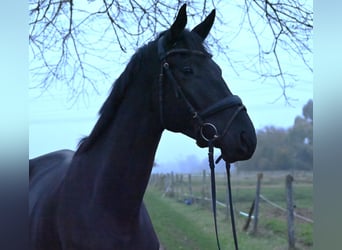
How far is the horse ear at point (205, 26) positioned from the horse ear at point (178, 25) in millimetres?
91

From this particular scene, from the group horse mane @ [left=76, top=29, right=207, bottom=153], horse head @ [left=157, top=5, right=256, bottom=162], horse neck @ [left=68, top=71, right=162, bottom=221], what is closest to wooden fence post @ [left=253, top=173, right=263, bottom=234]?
horse head @ [left=157, top=5, right=256, bottom=162]

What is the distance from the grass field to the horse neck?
13cm

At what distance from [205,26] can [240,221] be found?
2.64ft

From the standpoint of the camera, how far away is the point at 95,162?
6.27 ft

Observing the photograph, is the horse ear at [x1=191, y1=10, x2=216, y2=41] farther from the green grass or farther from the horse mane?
the green grass

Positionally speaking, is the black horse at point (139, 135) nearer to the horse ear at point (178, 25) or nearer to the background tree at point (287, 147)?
the horse ear at point (178, 25)

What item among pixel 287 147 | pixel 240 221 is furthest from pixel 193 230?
pixel 287 147

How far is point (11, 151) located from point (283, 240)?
1.17 meters

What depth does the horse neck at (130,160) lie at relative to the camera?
6.04 ft

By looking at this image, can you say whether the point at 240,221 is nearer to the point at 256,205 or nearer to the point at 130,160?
the point at 256,205

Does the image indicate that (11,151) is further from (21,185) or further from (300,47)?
(300,47)

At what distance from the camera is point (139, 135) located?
1844 millimetres

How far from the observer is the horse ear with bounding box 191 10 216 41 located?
1826 mm

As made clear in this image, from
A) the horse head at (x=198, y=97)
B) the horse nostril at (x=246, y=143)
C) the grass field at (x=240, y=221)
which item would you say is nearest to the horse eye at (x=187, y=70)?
the horse head at (x=198, y=97)
